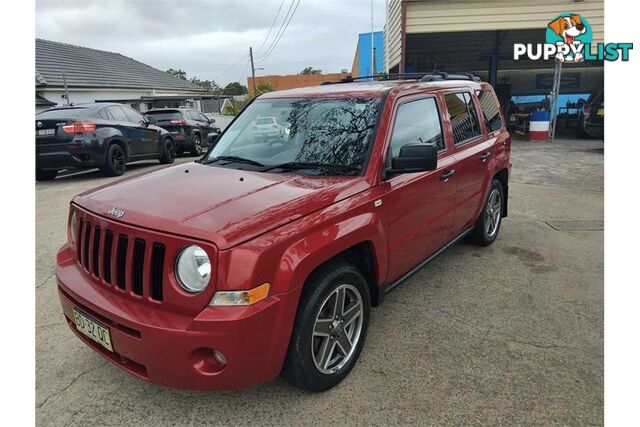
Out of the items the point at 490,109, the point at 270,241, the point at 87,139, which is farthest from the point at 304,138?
the point at 87,139

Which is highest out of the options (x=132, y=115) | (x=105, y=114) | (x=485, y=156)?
(x=132, y=115)

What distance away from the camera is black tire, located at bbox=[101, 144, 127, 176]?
371 inches

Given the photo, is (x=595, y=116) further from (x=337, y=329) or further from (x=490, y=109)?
(x=337, y=329)

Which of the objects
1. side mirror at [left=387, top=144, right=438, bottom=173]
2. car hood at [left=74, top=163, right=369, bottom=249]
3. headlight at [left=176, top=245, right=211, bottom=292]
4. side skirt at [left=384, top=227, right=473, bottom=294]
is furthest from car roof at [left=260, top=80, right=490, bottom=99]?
headlight at [left=176, top=245, right=211, bottom=292]

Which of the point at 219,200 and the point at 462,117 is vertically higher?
the point at 462,117

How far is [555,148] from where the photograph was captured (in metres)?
13.4

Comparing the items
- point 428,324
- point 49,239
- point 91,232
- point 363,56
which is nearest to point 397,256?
point 428,324

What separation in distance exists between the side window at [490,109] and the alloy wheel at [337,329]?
119 inches

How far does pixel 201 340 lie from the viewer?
6.78 feet

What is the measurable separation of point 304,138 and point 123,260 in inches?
61.8

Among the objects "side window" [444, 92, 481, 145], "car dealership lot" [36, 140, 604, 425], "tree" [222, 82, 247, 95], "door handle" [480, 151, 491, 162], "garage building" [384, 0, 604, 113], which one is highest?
"tree" [222, 82, 247, 95]

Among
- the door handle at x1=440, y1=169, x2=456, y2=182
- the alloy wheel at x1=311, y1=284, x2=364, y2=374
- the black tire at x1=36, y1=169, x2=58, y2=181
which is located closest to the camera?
the alloy wheel at x1=311, y1=284, x2=364, y2=374

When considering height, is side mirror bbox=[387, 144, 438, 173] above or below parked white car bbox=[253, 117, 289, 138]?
below

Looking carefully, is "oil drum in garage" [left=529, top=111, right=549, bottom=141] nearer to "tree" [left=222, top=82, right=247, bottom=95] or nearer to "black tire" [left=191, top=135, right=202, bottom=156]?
"black tire" [left=191, top=135, right=202, bottom=156]
